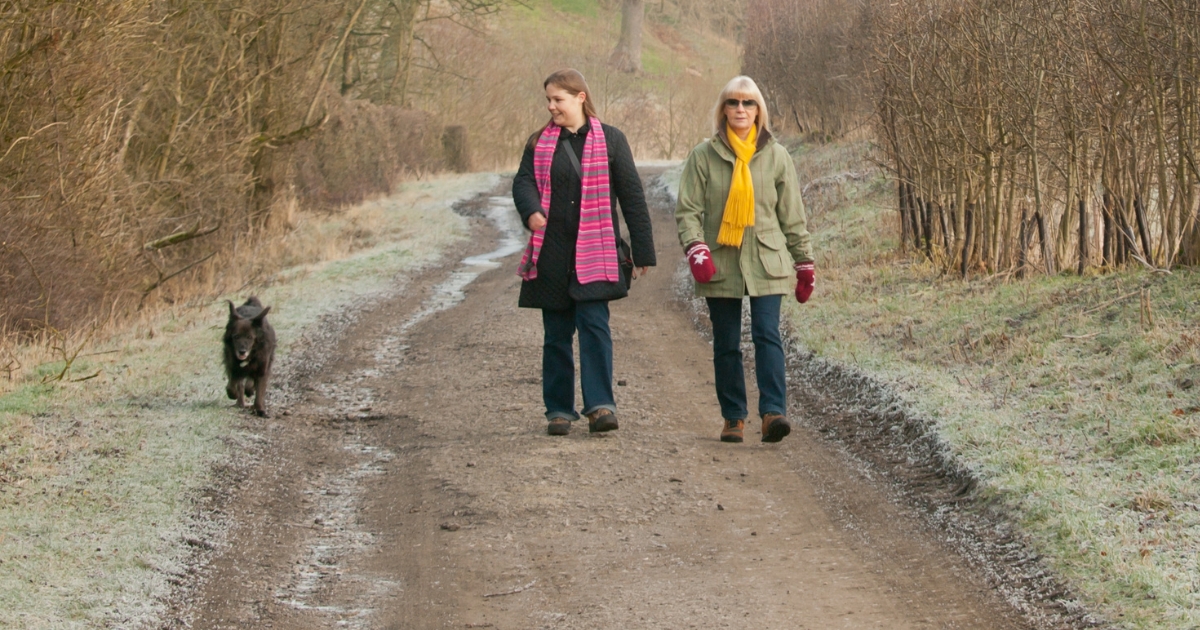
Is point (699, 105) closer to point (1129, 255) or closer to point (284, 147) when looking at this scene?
point (284, 147)

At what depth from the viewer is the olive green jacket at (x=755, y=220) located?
7070mm

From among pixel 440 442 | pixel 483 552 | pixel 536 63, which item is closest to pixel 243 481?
pixel 440 442

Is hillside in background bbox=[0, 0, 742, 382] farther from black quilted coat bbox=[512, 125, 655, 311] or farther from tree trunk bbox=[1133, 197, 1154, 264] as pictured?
tree trunk bbox=[1133, 197, 1154, 264]

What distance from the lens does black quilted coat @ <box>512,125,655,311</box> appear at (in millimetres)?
7238

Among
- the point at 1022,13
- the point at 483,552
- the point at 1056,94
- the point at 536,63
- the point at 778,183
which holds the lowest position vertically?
the point at 483,552

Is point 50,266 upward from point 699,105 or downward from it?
downward

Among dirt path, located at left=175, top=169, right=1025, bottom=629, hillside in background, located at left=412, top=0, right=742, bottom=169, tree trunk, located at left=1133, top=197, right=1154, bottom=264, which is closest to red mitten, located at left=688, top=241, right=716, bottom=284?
dirt path, located at left=175, top=169, right=1025, bottom=629

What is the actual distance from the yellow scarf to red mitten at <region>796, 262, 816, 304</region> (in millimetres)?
422

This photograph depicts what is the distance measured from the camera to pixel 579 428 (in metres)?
7.82

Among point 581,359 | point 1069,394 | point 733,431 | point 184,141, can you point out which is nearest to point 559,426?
point 581,359

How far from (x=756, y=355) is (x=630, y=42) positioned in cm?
5551

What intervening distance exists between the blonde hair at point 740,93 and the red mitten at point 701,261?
27.6 inches

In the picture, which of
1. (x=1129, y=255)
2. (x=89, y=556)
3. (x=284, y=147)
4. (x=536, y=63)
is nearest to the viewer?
(x=89, y=556)

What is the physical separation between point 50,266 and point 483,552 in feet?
27.6
